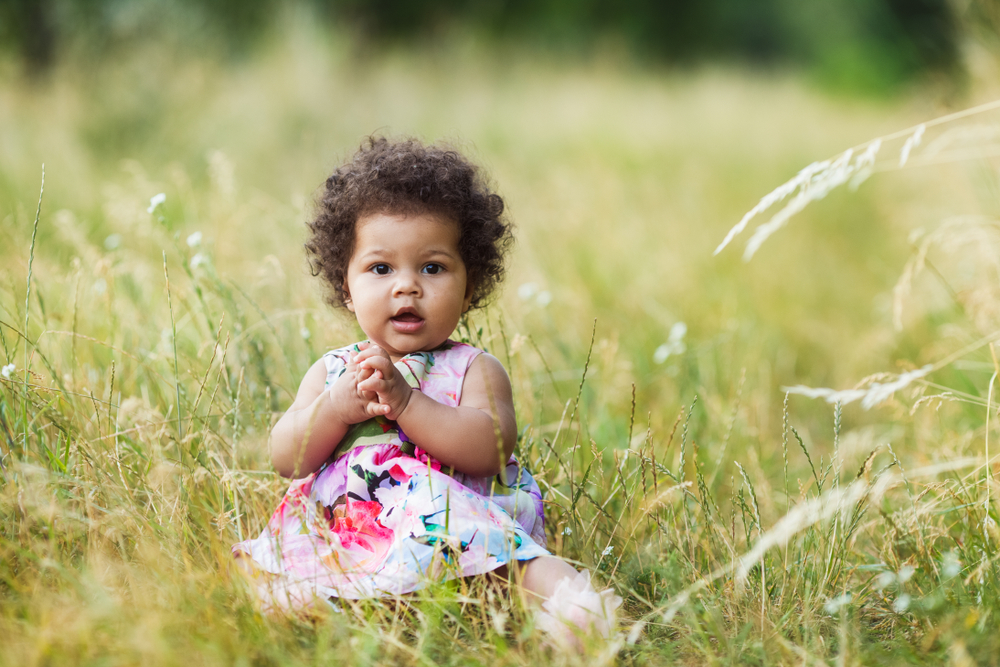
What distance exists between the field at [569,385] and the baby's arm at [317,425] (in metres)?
Result: 0.15

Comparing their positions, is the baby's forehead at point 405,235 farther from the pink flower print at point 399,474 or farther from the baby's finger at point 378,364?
the pink flower print at point 399,474

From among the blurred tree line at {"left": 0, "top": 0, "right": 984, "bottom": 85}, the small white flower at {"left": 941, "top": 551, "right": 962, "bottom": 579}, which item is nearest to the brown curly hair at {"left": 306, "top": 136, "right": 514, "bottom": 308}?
the small white flower at {"left": 941, "top": 551, "right": 962, "bottom": 579}

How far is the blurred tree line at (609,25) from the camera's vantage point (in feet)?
26.4

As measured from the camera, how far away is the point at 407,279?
5.61 ft

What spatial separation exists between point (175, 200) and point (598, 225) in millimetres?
2486

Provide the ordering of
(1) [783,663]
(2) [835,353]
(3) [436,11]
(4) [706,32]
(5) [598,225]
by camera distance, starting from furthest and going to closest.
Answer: (4) [706,32] → (3) [436,11] → (5) [598,225] → (2) [835,353] → (1) [783,663]

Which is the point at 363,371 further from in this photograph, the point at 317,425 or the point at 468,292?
the point at 468,292

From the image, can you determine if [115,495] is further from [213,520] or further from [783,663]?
[783,663]

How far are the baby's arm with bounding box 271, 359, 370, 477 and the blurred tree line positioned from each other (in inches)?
215

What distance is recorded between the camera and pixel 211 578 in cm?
151

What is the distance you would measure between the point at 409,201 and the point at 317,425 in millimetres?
525

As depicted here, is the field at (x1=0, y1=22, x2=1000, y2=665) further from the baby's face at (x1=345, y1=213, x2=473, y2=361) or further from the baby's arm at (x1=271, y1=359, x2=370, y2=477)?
the baby's face at (x1=345, y1=213, x2=473, y2=361)

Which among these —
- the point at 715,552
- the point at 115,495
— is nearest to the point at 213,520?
the point at 115,495

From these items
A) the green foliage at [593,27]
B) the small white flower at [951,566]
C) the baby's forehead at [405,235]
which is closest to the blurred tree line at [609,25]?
the green foliage at [593,27]
